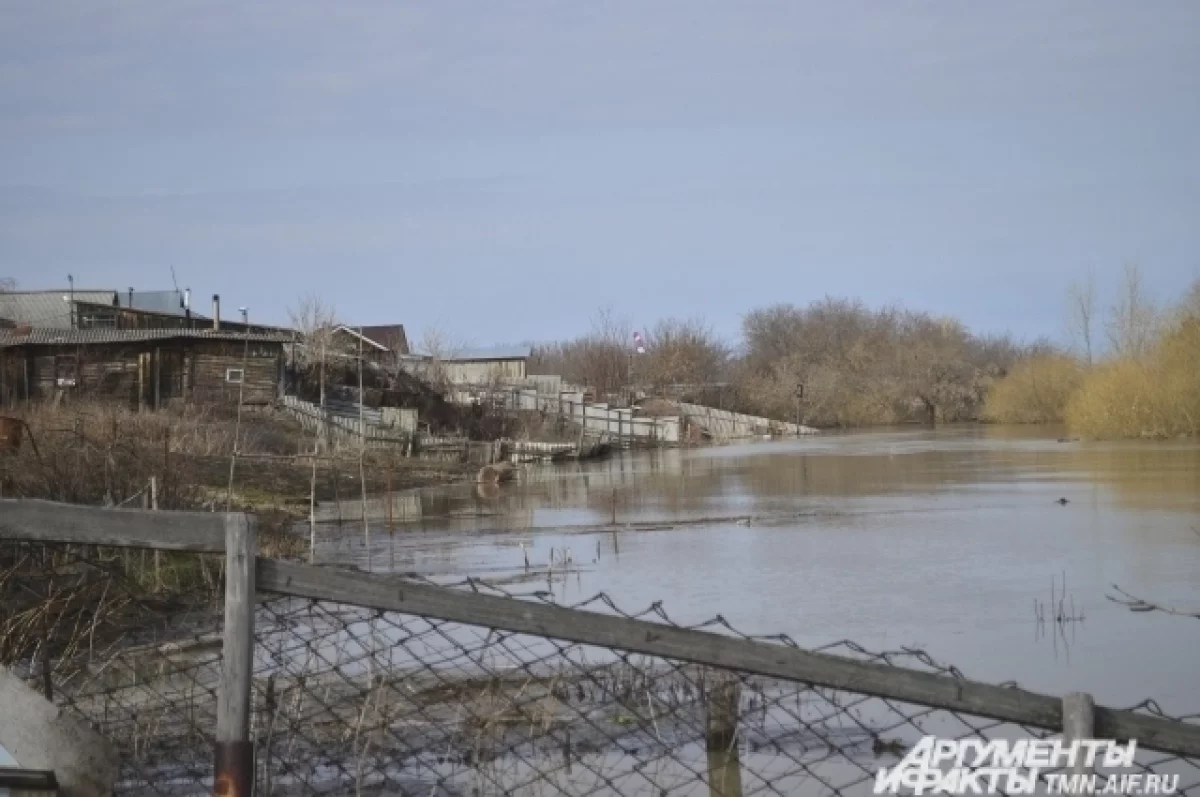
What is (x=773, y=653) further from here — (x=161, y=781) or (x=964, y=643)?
(x=964, y=643)

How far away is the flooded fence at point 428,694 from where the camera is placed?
3.03m

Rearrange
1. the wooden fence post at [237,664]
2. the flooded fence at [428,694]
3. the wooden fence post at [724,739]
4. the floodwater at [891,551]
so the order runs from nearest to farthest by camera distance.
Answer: the wooden fence post at [237,664] < the flooded fence at [428,694] < the wooden fence post at [724,739] < the floodwater at [891,551]

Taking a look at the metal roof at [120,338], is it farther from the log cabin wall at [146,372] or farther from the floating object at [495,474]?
the floating object at [495,474]

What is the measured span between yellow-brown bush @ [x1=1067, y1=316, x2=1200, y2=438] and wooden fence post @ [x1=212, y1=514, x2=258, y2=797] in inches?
1667

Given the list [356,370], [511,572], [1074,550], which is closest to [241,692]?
[511,572]

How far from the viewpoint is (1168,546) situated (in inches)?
696

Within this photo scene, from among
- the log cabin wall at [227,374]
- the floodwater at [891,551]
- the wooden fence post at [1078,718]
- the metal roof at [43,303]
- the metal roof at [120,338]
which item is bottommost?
the floodwater at [891,551]

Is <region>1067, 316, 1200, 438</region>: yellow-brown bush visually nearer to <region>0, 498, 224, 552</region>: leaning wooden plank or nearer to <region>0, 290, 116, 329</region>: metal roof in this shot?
<region>0, 290, 116, 329</region>: metal roof

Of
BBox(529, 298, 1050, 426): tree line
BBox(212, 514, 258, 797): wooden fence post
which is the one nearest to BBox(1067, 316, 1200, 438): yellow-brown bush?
BBox(529, 298, 1050, 426): tree line

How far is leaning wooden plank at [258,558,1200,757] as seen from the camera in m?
3.06

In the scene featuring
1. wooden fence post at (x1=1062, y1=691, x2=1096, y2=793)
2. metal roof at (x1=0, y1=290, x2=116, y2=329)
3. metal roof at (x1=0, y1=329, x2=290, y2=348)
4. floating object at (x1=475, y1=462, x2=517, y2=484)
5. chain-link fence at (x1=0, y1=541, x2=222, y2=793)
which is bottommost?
floating object at (x1=475, y1=462, x2=517, y2=484)

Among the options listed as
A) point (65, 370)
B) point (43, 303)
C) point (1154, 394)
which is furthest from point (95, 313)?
point (1154, 394)

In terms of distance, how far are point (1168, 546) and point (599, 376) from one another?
192 feet

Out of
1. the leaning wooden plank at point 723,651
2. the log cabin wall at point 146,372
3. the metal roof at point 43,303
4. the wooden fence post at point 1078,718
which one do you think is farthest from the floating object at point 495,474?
the wooden fence post at point 1078,718
